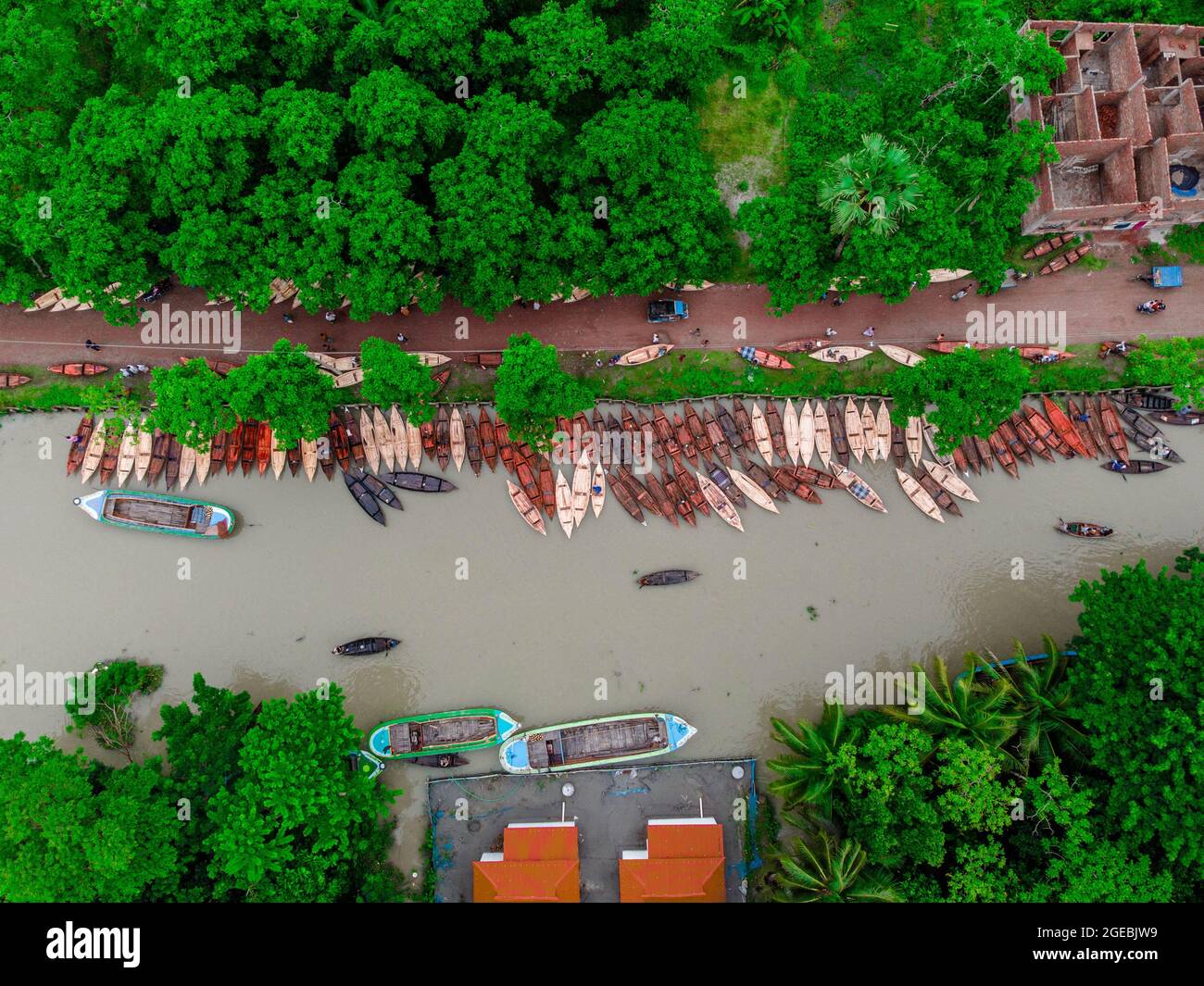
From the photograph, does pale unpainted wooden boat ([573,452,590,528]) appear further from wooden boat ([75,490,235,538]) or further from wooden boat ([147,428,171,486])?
wooden boat ([147,428,171,486])

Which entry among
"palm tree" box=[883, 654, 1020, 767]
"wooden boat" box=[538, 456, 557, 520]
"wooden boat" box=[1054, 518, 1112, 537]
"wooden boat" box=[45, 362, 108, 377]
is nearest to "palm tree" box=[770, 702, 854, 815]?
"palm tree" box=[883, 654, 1020, 767]

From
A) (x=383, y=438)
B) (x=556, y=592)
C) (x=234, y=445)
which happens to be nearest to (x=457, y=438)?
(x=383, y=438)

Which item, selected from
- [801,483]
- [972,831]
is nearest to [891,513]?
[801,483]

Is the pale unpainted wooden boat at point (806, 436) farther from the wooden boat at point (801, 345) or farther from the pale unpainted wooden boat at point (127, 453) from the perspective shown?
the pale unpainted wooden boat at point (127, 453)

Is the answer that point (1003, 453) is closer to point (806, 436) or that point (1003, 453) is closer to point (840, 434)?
point (840, 434)

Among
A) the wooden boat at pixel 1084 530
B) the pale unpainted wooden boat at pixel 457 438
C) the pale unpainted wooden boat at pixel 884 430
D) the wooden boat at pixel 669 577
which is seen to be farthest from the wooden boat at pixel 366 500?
the wooden boat at pixel 1084 530
